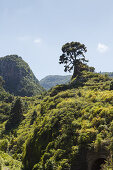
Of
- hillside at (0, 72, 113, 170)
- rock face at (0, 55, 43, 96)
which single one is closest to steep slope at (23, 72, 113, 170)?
hillside at (0, 72, 113, 170)

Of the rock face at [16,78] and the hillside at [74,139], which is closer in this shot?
the hillside at [74,139]

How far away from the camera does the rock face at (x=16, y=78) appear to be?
13870 cm

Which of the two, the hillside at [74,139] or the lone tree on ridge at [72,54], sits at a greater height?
the lone tree on ridge at [72,54]

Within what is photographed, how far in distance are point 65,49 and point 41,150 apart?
34951 millimetres

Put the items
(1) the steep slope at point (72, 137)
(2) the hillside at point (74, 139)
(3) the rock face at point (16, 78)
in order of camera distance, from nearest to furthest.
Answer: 1. (2) the hillside at point (74, 139)
2. (1) the steep slope at point (72, 137)
3. (3) the rock face at point (16, 78)

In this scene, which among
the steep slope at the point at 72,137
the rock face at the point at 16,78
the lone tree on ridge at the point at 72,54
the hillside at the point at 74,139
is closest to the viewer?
the hillside at the point at 74,139

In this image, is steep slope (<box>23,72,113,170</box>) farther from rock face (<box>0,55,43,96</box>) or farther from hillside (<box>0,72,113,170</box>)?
rock face (<box>0,55,43,96</box>)

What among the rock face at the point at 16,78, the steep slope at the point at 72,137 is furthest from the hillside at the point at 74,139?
the rock face at the point at 16,78

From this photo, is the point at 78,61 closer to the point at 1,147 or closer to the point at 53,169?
the point at 1,147

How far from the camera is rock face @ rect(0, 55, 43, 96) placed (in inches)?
5461

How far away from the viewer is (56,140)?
19.3m

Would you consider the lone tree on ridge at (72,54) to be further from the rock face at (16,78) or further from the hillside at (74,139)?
the rock face at (16,78)

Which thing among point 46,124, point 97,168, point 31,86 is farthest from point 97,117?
point 31,86

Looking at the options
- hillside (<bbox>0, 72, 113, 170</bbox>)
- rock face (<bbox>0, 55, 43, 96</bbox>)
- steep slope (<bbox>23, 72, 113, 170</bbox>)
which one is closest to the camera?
hillside (<bbox>0, 72, 113, 170</bbox>)
